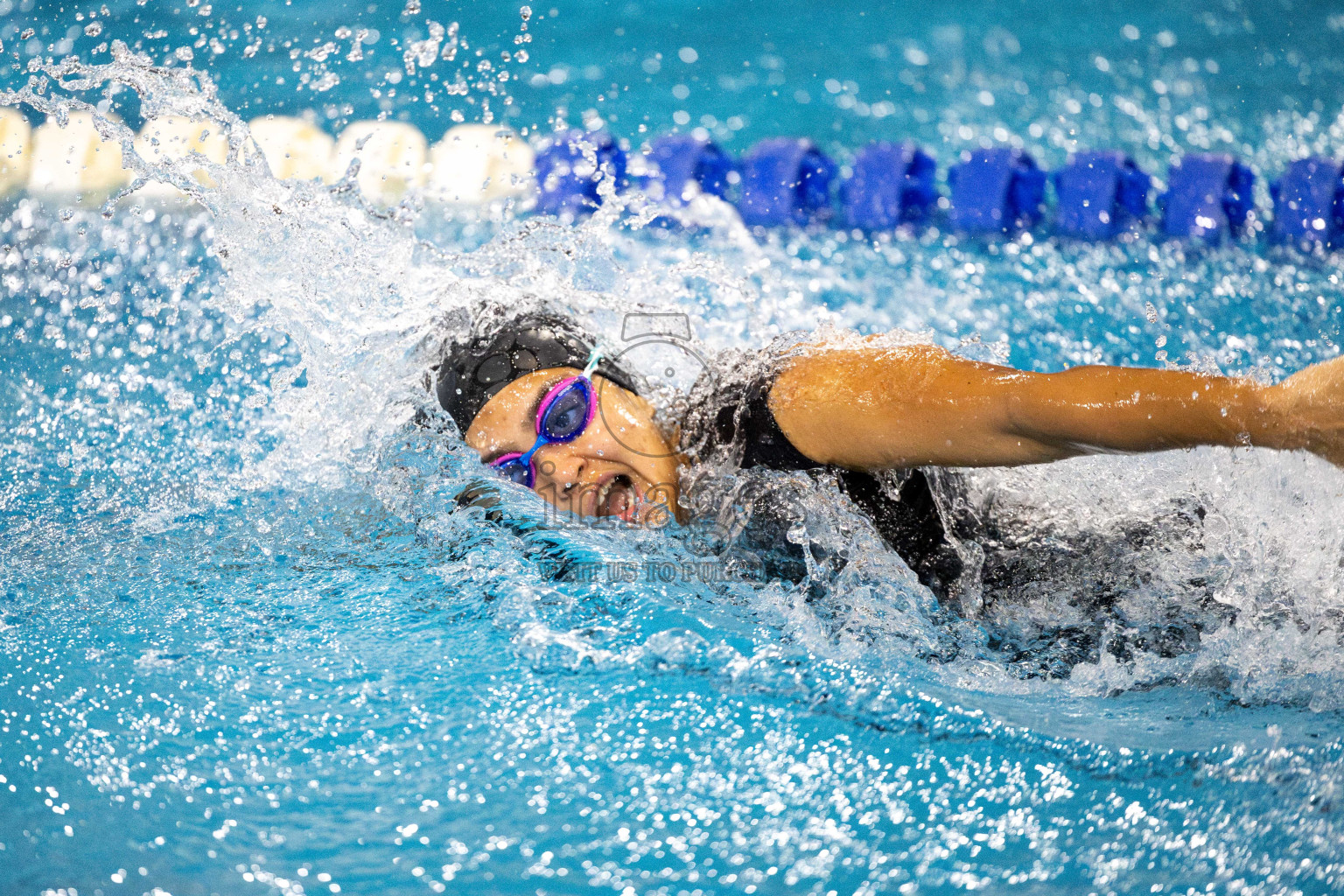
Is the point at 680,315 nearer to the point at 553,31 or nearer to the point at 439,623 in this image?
the point at 439,623

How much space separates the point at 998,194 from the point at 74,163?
415 cm

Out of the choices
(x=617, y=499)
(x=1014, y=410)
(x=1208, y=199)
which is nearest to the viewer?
(x=1014, y=410)

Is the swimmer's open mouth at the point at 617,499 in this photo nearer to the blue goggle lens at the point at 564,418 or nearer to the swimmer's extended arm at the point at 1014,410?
the blue goggle lens at the point at 564,418

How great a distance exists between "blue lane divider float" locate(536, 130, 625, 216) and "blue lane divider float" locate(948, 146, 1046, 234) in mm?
1343

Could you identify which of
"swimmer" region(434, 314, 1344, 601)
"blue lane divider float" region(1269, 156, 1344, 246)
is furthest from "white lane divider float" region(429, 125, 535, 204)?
"blue lane divider float" region(1269, 156, 1344, 246)

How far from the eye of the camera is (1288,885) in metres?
1.02

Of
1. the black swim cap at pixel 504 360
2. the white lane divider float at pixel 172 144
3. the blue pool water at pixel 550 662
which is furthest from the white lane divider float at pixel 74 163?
the black swim cap at pixel 504 360

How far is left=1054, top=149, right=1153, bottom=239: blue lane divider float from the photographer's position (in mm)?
3652

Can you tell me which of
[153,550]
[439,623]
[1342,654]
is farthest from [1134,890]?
[153,550]

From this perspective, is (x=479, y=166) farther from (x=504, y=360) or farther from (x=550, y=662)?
(x=550, y=662)

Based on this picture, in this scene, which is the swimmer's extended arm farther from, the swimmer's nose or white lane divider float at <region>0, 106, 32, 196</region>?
white lane divider float at <region>0, 106, 32, 196</region>

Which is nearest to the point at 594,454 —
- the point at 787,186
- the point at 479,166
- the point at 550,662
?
the point at 550,662

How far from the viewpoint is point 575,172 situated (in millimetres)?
4246

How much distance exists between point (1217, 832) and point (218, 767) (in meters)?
1.16
